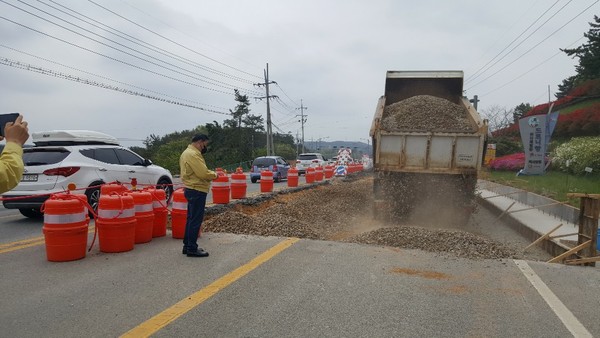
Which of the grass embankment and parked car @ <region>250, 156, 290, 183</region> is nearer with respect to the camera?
the grass embankment

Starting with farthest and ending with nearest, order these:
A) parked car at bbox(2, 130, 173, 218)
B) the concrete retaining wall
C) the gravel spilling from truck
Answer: the concrete retaining wall
parked car at bbox(2, 130, 173, 218)
the gravel spilling from truck

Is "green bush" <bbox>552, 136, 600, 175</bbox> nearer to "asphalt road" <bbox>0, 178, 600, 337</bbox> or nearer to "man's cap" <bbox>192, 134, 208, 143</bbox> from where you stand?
"asphalt road" <bbox>0, 178, 600, 337</bbox>

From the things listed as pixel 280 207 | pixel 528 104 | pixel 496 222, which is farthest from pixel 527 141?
pixel 528 104

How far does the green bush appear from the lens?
17.2m

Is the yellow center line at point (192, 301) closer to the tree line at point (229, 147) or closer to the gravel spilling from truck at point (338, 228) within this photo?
the gravel spilling from truck at point (338, 228)

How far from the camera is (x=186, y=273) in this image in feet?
15.3

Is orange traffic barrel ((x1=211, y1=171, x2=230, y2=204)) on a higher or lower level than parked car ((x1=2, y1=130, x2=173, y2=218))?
lower

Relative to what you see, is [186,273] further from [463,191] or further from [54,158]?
[463,191]

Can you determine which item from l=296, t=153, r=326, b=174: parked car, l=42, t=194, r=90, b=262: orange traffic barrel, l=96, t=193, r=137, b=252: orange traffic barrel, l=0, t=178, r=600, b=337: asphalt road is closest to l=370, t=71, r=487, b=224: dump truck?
l=0, t=178, r=600, b=337: asphalt road

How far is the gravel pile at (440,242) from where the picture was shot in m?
5.95

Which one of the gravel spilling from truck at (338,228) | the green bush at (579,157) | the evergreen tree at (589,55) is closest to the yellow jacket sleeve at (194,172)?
the gravel spilling from truck at (338,228)

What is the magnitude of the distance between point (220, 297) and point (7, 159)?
225 cm

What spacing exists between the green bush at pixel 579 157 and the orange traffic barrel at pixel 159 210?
1715 centimetres

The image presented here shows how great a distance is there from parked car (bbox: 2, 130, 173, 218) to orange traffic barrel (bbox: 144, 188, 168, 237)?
1.08m
